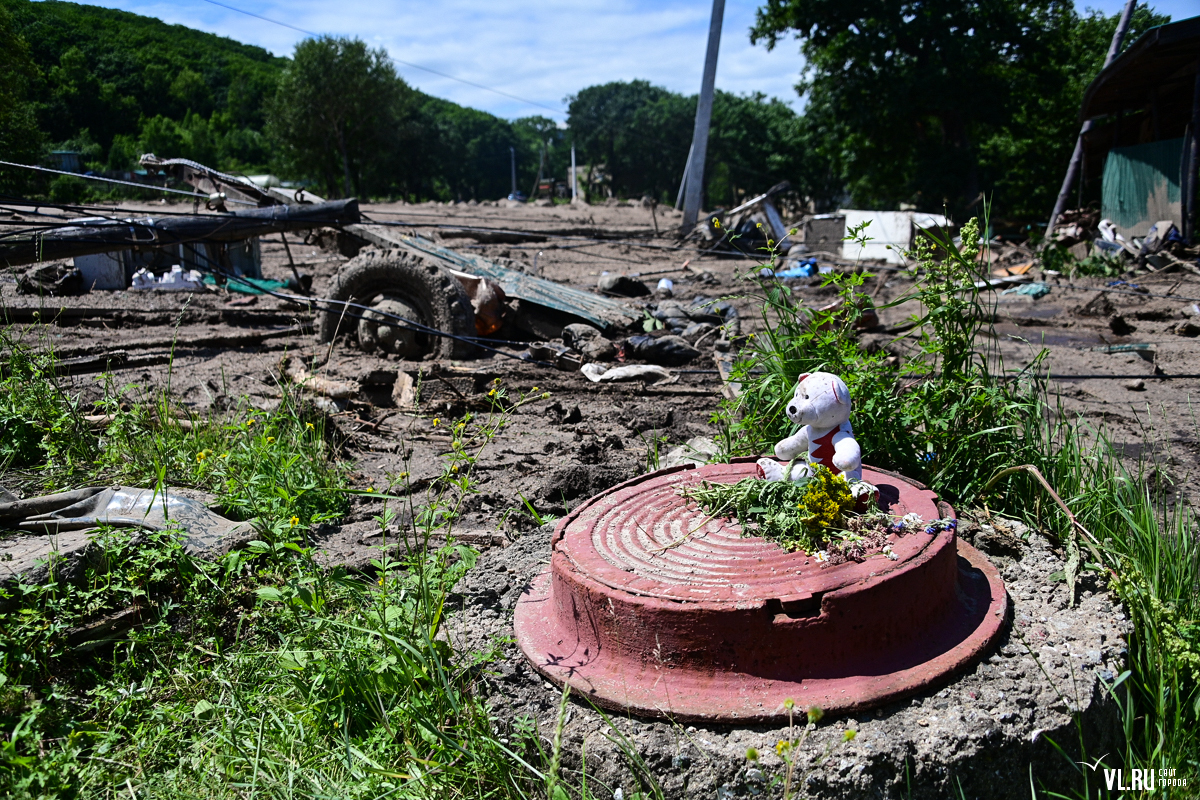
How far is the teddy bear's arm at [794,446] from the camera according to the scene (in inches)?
106

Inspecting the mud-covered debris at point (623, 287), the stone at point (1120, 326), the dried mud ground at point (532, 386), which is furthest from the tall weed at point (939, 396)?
the mud-covered debris at point (623, 287)

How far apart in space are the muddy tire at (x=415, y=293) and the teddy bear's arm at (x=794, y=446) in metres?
5.45

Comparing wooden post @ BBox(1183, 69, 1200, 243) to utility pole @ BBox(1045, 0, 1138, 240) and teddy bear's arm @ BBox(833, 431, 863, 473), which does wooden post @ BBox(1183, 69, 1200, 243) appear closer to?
utility pole @ BBox(1045, 0, 1138, 240)

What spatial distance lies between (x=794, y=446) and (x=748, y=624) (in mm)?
875

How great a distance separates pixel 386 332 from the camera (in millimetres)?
7750

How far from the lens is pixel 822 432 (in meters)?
2.63

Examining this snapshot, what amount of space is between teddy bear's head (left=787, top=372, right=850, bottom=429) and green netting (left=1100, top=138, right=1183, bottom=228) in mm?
13796

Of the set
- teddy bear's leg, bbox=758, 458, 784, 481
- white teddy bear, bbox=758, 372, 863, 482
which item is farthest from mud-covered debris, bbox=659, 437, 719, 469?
white teddy bear, bbox=758, 372, 863, 482

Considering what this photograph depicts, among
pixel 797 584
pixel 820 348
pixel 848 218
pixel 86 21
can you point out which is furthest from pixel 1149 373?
pixel 848 218

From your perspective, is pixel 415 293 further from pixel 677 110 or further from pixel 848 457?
pixel 677 110

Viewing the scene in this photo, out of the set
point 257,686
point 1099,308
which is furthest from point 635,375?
point 1099,308

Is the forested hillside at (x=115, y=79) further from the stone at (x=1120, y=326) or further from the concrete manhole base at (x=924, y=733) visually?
the stone at (x=1120, y=326)

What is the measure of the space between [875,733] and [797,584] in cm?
41

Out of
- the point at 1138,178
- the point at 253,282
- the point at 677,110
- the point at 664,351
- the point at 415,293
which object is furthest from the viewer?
the point at 677,110
